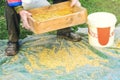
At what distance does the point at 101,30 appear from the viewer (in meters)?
3.65

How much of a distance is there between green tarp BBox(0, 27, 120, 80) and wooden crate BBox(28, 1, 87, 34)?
38 cm

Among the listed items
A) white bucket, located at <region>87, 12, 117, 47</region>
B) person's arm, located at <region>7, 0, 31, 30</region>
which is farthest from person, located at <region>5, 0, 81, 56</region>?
white bucket, located at <region>87, 12, 117, 47</region>

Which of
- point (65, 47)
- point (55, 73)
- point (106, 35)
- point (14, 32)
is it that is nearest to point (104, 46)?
point (106, 35)

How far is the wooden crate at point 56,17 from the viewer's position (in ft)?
10.8

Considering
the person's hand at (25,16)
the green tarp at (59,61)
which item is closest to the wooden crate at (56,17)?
the person's hand at (25,16)

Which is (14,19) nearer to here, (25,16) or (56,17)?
(25,16)

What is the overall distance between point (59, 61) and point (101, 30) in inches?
21.1

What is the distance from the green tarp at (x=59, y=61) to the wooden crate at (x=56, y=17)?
38cm

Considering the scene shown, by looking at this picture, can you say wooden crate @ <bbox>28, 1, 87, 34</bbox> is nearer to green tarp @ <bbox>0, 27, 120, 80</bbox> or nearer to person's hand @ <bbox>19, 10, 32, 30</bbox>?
person's hand @ <bbox>19, 10, 32, 30</bbox>

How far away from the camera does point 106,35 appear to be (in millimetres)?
3676

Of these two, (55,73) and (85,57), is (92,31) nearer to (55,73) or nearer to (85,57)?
(85,57)

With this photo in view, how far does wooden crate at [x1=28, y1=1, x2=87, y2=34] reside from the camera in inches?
130

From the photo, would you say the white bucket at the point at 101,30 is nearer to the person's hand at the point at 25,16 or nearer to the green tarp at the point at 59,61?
the green tarp at the point at 59,61

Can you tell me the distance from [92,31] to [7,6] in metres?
0.91
